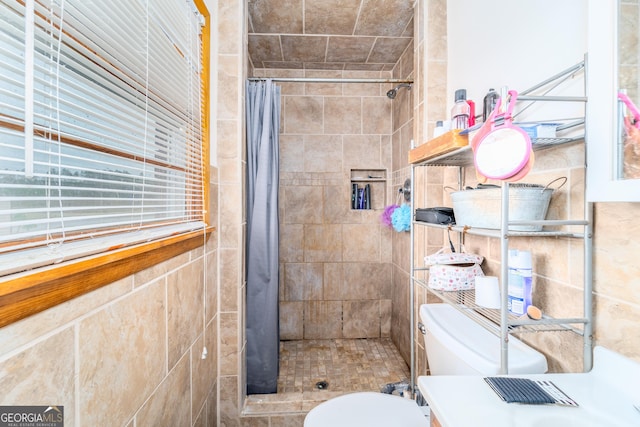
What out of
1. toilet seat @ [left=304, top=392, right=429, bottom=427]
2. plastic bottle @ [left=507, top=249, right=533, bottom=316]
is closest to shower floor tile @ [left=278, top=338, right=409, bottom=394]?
toilet seat @ [left=304, top=392, right=429, bottom=427]

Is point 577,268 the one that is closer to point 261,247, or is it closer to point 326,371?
point 261,247

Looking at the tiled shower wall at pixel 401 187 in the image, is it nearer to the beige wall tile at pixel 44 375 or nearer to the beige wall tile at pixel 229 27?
the beige wall tile at pixel 229 27

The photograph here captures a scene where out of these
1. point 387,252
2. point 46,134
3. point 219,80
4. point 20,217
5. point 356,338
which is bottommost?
point 356,338

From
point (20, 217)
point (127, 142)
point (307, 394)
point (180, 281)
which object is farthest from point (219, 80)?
point (307, 394)

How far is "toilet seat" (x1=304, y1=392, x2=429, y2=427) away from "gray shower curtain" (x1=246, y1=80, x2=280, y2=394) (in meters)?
0.68

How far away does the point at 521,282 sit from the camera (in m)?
0.84

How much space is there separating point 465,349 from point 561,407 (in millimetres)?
319

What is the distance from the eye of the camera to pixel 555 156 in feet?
2.92

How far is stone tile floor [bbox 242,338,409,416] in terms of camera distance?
5.24 ft

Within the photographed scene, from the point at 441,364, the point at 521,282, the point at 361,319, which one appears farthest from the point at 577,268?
the point at 361,319

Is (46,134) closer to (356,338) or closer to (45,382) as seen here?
(45,382)

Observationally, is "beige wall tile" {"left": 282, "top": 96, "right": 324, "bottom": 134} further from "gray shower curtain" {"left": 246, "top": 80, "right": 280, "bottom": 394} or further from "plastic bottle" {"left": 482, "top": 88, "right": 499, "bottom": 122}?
"plastic bottle" {"left": 482, "top": 88, "right": 499, "bottom": 122}

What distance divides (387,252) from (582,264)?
174 centimetres

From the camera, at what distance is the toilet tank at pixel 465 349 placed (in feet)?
2.79
